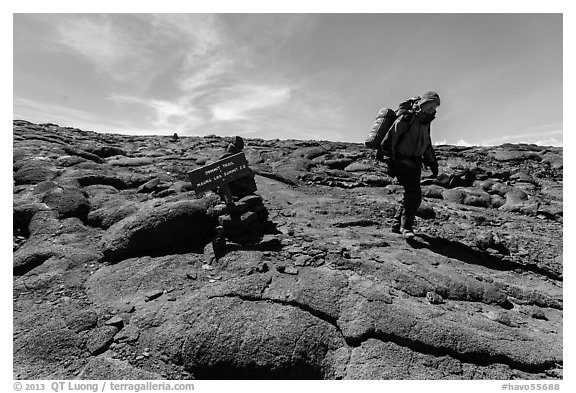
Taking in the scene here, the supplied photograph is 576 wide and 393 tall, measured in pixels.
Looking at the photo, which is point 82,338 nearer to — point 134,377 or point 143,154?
point 134,377

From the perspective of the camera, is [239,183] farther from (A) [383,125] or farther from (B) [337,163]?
(B) [337,163]

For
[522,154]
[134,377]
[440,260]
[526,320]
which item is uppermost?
[522,154]

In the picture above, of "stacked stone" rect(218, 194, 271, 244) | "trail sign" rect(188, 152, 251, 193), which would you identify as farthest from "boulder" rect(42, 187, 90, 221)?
"stacked stone" rect(218, 194, 271, 244)

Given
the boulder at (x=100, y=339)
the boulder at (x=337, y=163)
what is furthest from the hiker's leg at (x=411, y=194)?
the boulder at (x=337, y=163)

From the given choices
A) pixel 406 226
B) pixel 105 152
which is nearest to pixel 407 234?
pixel 406 226

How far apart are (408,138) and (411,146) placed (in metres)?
0.22

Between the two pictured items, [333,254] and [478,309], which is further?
[333,254]

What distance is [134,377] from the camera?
16.3 feet

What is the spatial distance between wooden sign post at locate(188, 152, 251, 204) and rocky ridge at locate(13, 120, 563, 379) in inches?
28.7

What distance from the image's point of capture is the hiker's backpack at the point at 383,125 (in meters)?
8.43

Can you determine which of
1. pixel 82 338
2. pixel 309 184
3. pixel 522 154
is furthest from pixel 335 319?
pixel 522 154

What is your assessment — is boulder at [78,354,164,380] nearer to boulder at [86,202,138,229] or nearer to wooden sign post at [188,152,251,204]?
wooden sign post at [188,152,251,204]

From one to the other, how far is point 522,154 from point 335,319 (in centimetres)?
2140

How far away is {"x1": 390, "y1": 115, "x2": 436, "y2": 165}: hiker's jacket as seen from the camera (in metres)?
8.20
